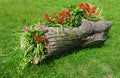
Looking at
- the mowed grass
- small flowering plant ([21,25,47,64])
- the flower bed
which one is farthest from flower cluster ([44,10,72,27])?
the mowed grass

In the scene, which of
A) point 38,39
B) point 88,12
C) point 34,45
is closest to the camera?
point 38,39

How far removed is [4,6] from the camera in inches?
454

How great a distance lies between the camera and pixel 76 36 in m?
7.98

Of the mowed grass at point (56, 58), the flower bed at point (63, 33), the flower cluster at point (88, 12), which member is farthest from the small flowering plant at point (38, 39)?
the flower cluster at point (88, 12)

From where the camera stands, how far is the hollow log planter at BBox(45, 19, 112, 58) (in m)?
7.47

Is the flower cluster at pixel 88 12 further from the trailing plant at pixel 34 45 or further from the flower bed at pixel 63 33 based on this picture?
the trailing plant at pixel 34 45

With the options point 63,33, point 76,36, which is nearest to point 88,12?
point 76,36

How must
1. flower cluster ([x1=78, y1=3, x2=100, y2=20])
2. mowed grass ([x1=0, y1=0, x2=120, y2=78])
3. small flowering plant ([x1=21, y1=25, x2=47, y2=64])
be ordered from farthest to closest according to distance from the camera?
flower cluster ([x1=78, y1=3, x2=100, y2=20])
mowed grass ([x1=0, y1=0, x2=120, y2=78])
small flowering plant ([x1=21, y1=25, x2=47, y2=64])

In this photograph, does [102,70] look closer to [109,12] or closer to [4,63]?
[4,63]

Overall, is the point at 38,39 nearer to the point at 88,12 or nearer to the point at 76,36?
the point at 76,36

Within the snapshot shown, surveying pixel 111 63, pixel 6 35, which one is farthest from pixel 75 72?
pixel 6 35

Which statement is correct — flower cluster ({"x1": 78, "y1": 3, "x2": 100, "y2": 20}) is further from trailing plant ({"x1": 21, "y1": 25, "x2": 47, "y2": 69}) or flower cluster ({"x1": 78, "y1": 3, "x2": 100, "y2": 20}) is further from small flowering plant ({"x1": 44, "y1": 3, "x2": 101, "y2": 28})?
trailing plant ({"x1": 21, "y1": 25, "x2": 47, "y2": 69})

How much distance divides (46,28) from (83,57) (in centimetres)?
163

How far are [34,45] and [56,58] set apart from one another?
978 millimetres
